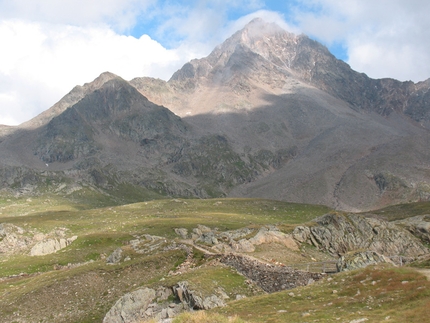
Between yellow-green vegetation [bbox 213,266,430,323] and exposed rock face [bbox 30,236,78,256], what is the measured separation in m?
49.2

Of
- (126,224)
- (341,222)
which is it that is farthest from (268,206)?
(341,222)

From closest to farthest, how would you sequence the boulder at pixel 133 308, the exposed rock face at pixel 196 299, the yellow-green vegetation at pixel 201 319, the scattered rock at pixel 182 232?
the yellow-green vegetation at pixel 201 319 → the exposed rock face at pixel 196 299 → the boulder at pixel 133 308 → the scattered rock at pixel 182 232

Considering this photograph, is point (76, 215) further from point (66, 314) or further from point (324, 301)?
point (324, 301)

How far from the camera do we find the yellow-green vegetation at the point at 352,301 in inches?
872

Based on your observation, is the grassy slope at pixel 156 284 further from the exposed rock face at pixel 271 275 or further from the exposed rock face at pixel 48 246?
the exposed rock face at pixel 48 246

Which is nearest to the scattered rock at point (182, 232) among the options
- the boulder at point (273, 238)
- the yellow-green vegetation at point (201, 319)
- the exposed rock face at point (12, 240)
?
the exposed rock face at point (12, 240)

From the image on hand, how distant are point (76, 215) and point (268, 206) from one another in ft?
262

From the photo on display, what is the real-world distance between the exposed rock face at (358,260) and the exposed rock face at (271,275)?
13.4 ft

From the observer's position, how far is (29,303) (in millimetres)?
37875

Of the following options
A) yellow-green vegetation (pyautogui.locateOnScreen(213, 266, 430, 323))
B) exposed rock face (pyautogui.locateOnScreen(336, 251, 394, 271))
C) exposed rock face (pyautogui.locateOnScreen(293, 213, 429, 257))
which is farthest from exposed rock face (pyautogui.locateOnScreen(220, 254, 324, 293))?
exposed rock face (pyautogui.locateOnScreen(293, 213, 429, 257))

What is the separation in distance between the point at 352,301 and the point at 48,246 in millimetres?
58177

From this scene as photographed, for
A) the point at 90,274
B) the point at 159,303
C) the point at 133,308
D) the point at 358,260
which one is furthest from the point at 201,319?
the point at 90,274

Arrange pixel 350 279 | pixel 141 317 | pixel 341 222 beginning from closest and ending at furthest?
1. pixel 350 279
2. pixel 141 317
3. pixel 341 222

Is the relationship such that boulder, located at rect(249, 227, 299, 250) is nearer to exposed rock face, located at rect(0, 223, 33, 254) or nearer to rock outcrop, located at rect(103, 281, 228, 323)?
rock outcrop, located at rect(103, 281, 228, 323)
